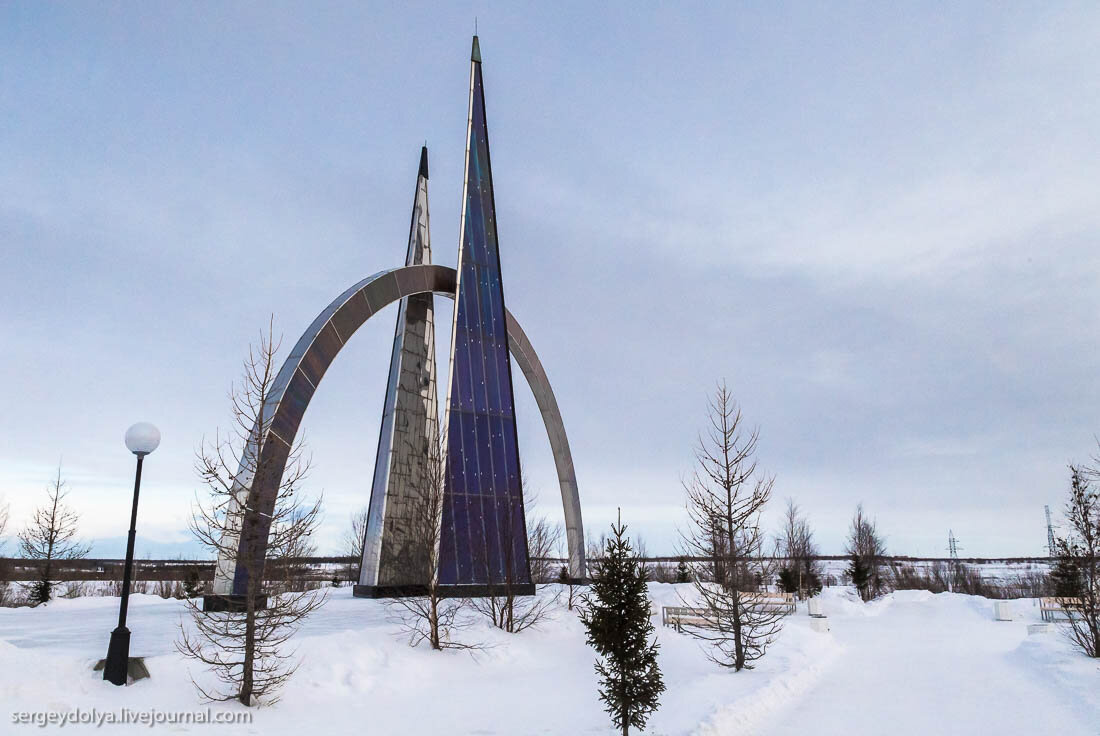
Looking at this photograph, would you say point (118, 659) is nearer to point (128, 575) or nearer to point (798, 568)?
point (128, 575)

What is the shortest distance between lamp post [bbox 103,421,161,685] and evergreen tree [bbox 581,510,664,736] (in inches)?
267

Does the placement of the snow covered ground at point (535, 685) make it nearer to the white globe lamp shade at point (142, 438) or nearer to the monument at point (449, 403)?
the white globe lamp shade at point (142, 438)

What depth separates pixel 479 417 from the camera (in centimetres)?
2441

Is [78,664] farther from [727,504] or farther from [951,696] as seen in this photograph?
[951,696]

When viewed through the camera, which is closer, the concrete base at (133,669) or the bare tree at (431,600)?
the concrete base at (133,669)

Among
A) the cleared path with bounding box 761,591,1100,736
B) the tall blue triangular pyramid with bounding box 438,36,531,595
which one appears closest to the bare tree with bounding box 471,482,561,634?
the tall blue triangular pyramid with bounding box 438,36,531,595

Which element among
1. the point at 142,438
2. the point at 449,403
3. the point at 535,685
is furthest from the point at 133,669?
the point at 449,403

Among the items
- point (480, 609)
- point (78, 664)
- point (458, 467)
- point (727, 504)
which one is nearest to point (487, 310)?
point (458, 467)

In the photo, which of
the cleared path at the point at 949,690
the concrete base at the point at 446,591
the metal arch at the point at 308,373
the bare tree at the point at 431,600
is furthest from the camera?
the concrete base at the point at 446,591

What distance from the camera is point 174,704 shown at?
1042cm

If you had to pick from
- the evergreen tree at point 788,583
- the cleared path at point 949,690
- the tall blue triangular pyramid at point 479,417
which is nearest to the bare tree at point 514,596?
the tall blue triangular pyramid at point 479,417

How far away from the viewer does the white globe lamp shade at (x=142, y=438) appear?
11.0 meters

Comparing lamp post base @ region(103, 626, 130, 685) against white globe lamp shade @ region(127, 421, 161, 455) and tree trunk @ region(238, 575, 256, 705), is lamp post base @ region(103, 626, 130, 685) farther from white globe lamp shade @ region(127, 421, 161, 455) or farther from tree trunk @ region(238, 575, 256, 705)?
white globe lamp shade @ region(127, 421, 161, 455)

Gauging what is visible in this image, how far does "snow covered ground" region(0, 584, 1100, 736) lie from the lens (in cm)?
1038
